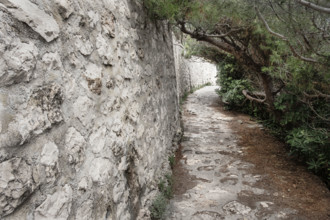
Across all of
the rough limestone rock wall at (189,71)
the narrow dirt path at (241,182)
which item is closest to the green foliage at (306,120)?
the narrow dirt path at (241,182)

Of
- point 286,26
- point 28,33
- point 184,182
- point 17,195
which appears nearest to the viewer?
point 17,195

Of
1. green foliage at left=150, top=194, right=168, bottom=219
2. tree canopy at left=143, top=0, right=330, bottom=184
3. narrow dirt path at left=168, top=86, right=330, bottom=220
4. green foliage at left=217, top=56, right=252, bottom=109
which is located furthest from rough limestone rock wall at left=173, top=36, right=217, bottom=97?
green foliage at left=150, top=194, right=168, bottom=219

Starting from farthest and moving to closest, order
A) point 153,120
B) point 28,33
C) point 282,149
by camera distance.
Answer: point 282,149, point 153,120, point 28,33

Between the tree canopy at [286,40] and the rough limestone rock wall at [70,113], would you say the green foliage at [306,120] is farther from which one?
the rough limestone rock wall at [70,113]

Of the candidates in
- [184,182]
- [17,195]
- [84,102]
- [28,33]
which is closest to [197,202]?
[184,182]

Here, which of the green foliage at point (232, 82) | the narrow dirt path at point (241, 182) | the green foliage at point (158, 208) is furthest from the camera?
the green foliage at point (232, 82)

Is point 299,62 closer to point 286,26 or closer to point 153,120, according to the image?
point 286,26

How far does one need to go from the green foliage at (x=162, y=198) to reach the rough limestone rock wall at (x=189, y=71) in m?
6.31

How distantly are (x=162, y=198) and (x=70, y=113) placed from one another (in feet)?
5.82

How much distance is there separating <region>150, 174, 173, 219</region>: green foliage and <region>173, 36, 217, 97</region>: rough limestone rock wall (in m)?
6.31

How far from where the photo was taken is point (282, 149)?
464 centimetres

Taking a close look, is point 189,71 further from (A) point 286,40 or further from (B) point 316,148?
(A) point 286,40

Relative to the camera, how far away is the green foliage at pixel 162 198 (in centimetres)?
245

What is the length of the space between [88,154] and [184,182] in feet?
7.29
